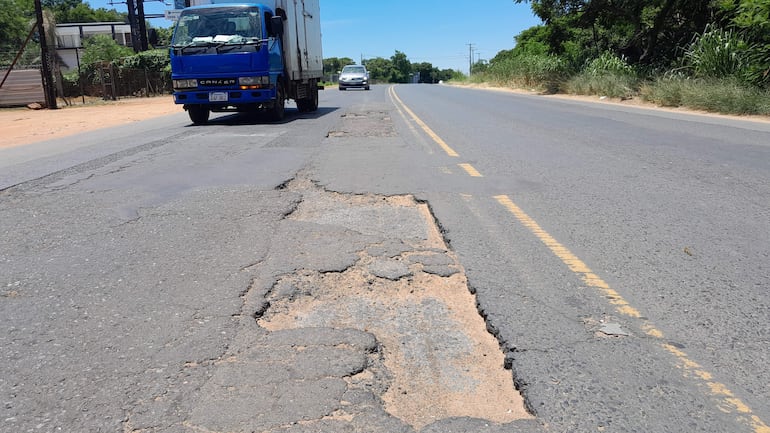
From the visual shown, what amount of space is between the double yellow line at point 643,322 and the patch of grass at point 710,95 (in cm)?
1187

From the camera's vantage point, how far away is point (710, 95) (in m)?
15.4

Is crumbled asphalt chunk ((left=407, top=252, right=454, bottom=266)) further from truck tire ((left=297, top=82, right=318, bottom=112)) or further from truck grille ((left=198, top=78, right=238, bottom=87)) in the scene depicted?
truck tire ((left=297, top=82, right=318, bottom=112))

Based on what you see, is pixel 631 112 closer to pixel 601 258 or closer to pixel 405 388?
pixel 601 258

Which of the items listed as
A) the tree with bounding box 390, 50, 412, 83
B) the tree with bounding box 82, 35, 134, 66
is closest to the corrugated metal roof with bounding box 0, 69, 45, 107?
the tree with bounding box 82, 35, 134, 66

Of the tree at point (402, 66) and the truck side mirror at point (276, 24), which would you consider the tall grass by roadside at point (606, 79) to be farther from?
the tree at point (402, 66)

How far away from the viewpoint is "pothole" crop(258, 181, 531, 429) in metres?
2.32

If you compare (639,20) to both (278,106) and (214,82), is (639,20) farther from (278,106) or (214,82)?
(214,82)

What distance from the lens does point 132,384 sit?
2432 millimetres

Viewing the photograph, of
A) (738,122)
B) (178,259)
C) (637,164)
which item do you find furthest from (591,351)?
(738,122)

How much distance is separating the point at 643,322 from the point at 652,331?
4.1 inches

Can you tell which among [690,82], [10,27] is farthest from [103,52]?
[690,82]

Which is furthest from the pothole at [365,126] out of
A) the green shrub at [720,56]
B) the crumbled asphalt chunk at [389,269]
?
the green shrub at [720,56]

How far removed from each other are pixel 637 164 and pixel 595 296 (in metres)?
4.77

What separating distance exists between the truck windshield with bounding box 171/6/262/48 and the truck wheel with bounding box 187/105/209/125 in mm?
1586
